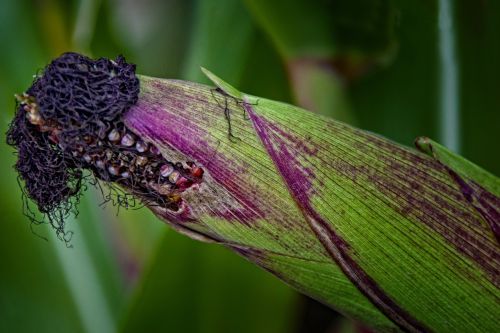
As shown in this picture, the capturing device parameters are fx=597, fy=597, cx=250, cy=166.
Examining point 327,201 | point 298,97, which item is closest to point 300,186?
point 327,201

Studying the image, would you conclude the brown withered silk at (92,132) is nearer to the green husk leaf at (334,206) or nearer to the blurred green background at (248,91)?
the green husk leaf at (334,206)

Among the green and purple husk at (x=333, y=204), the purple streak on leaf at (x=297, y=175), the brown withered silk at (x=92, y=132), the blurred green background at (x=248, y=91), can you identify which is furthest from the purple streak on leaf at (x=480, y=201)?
the blurred green background at (x=248, y=91)

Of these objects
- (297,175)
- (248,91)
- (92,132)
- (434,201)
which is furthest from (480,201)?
(248,91)

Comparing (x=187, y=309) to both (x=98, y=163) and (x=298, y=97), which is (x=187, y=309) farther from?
(x=98, y=163)

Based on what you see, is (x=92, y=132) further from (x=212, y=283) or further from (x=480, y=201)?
(x=212, y=283)

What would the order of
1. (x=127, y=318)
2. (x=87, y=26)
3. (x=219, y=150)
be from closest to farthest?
(x=219, y=150) < (x=127, y=318) < (x=87, y=26)
